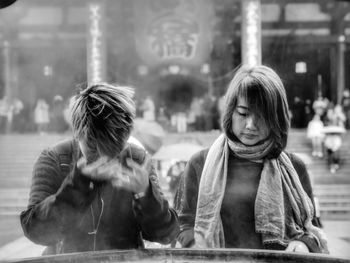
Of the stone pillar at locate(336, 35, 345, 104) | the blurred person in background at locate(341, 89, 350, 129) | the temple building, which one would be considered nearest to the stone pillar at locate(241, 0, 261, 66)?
the temple building

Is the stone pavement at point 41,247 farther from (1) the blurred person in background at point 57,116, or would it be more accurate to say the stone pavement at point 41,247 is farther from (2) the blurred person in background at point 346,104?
(2) the blurred person in background at point 346,104

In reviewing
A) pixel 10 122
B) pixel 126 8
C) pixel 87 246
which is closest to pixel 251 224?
pixel 87 246

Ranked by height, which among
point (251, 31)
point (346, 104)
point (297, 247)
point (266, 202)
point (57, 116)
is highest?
point (251, 31)

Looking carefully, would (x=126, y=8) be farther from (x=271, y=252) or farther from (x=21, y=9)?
(x=271, y=252)

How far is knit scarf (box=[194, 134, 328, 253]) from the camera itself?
52.4 inches

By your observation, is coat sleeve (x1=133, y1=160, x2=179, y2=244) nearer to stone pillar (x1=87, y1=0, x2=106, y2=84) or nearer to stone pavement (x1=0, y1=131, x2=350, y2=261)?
stone pavement (x1=0, y1=131, x2=350, y2=261)

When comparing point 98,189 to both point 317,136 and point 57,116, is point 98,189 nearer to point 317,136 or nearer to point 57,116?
point 317,136

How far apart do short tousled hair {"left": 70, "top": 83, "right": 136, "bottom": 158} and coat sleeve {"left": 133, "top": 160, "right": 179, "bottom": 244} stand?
5.0 inches

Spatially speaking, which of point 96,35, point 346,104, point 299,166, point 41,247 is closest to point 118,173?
point 299,166

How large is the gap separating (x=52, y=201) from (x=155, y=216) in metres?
0.24

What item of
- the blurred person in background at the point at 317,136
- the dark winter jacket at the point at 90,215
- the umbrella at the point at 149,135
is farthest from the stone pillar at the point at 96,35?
the dark winter jacket at the point at 90,215

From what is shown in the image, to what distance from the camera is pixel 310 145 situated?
9.65 meters

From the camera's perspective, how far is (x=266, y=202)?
4.40 feet

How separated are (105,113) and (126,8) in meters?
10.7
